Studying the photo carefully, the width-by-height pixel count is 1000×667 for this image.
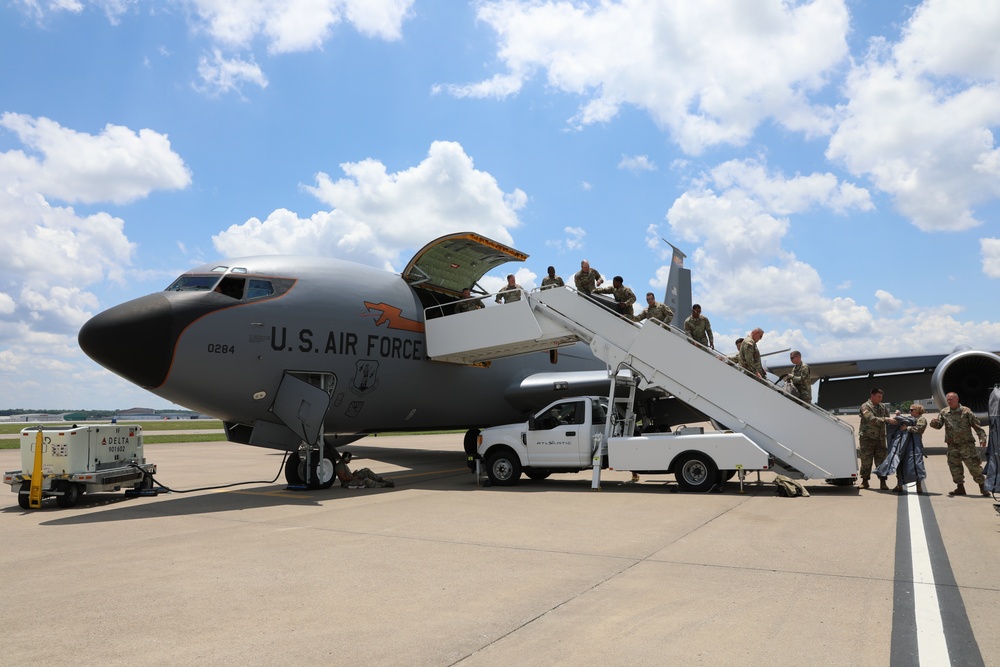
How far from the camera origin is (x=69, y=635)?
454 cm

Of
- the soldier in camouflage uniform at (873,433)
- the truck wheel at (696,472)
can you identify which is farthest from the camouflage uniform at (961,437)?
the truck wheel at (696,472)

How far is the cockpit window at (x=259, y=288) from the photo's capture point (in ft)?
40.1

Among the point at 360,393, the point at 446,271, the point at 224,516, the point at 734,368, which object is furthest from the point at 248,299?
the point at 734,368

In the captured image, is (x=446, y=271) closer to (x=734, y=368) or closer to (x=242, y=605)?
(x=734, y=368)

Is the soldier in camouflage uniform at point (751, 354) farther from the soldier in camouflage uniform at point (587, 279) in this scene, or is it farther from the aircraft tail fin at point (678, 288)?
the aircraft tail fin at point (678, 288)

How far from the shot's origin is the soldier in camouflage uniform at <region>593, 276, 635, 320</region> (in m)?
14.7

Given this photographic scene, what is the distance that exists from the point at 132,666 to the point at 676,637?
3.27 metres

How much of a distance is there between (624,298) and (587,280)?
89 centimetres

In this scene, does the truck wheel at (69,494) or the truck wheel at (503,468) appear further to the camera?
the truck wheel at (503,468)

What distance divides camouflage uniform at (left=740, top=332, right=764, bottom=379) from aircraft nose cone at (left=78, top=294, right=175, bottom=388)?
403 inches

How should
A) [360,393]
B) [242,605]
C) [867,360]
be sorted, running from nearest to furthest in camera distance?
[242,605]
[360,393]
[867,360]

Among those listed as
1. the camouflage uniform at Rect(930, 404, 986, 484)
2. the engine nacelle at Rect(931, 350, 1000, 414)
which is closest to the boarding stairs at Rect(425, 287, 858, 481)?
the camouflage uniform at Rect(930, 404, 986, 484)

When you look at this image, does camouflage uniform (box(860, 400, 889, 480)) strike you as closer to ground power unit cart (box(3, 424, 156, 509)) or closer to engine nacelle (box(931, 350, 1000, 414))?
engine nacelle (box(931, 350, 1000, 414))

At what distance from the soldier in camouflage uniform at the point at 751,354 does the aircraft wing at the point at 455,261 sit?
218 inches
